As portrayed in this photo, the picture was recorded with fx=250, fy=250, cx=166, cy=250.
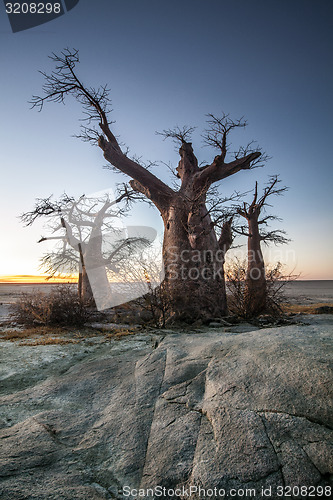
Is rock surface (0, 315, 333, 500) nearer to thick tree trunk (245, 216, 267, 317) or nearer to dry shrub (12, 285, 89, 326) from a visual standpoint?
dry shrub (12, 285, 89, 326)

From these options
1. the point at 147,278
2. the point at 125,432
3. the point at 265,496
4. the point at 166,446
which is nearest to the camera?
the point at 265,496

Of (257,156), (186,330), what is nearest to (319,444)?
(186,330)

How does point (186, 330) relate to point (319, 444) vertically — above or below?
below

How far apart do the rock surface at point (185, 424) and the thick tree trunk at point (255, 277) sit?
5017 mm

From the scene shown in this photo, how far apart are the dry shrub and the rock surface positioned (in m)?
4.85

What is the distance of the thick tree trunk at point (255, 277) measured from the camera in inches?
306

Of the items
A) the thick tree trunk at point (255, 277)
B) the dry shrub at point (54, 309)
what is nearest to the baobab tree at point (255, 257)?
the thick tree trunk at point (255, 277)

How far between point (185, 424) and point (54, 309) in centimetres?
682

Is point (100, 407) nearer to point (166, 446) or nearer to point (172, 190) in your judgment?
point (166, 446)

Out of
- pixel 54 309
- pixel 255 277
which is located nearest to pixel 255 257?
pixel 255 277

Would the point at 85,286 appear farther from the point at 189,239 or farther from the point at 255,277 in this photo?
the point at 255,277

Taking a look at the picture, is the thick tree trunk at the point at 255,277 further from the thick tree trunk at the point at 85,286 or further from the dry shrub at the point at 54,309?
the thick tree trunk at the point at 85,286

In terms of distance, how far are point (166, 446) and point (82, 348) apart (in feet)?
11.1

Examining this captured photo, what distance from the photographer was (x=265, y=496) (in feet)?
4.07
